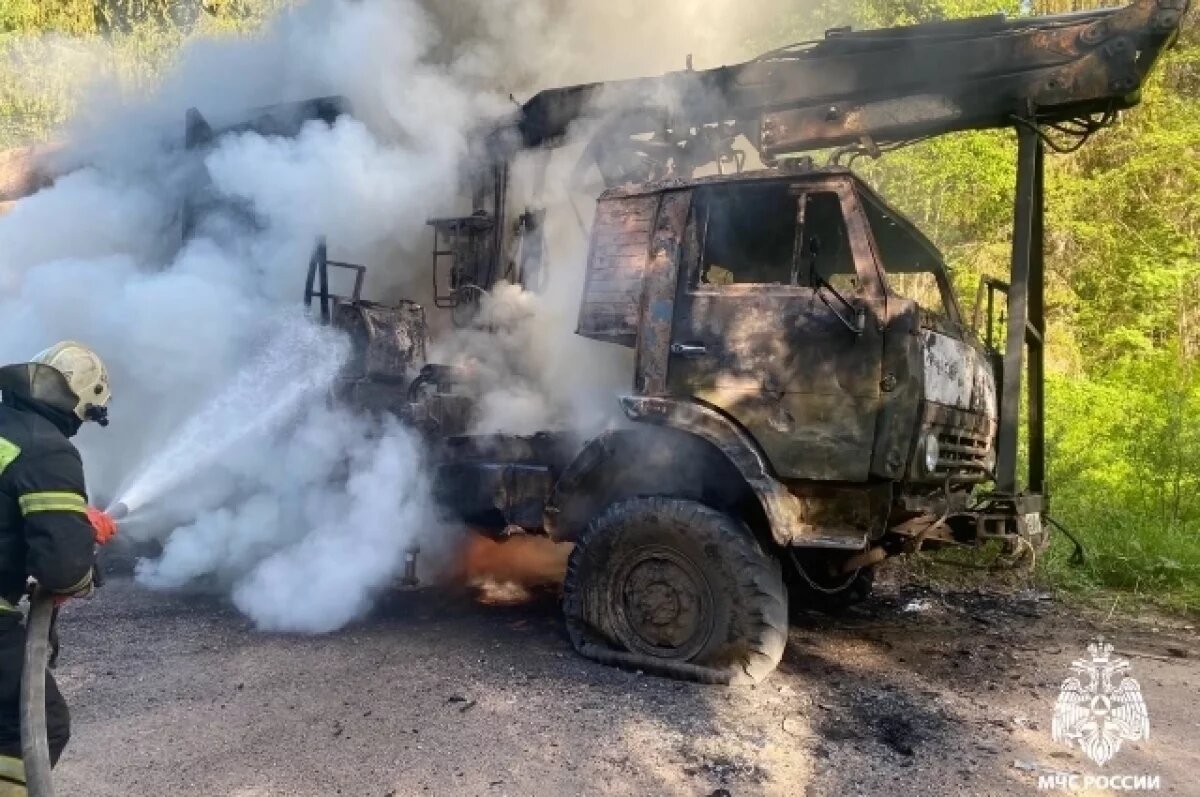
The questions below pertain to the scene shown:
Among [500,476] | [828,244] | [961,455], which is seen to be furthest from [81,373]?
[961,455]

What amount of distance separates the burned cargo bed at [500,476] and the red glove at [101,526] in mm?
2440

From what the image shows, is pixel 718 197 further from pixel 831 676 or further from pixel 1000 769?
pixel 1000 769

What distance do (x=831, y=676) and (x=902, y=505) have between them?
1.00 m

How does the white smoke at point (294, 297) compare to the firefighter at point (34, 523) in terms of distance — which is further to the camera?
the white smoke at point (294, 297)

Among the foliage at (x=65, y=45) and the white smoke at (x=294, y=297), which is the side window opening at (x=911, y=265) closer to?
the white smoke at (x=294, y=297)

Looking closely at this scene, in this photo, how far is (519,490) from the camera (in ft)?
16.6

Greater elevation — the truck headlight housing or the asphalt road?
the truck headlight housing

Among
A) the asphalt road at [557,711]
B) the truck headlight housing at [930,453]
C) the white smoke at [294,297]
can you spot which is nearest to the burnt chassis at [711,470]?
the truck headlight housing at [930,453]

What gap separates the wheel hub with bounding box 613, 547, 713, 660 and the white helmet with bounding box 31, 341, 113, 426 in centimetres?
263

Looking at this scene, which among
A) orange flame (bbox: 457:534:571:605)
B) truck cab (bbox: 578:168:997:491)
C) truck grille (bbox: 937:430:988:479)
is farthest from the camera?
orange flame (bbox: 457:534:571:605)

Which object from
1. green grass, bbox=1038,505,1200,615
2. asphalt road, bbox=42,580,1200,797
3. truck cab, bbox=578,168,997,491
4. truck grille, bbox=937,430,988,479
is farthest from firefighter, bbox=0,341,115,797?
green grass, bbox=1038,505,1200,615

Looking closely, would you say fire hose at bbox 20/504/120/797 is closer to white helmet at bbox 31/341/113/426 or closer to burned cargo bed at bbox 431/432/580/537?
white helmet at bbox 31/341/113/426

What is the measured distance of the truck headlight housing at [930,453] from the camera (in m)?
4.28

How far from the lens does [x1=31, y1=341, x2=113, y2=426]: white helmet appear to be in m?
2.87
